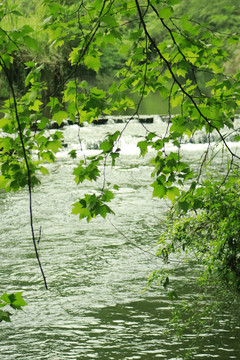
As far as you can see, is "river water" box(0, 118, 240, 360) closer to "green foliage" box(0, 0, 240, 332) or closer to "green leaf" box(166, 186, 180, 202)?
"green foliage" box(0, 0, 240, 332)

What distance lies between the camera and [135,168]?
34.9 ft

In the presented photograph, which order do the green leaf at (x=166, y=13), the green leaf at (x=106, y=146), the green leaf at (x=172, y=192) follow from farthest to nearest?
the green leaf at (x=172, y=192) < the green leaf at (x=106, y=146) < the green leaf at (x=166, y=13)

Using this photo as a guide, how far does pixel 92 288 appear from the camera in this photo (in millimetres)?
5273

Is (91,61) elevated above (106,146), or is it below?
above

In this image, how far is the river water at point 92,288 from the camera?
13.5 ft

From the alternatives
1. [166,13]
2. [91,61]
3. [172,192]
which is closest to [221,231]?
[172,192]

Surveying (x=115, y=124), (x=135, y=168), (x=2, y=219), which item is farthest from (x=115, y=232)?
(x=115, y=124)

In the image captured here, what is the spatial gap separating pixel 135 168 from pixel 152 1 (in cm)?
813

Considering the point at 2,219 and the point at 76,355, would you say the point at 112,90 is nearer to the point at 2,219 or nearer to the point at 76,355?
the point at 76,355

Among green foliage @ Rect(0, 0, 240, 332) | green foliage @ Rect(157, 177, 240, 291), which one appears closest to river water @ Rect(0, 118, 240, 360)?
green foliage @ Rect(157, 177, 240, 291)

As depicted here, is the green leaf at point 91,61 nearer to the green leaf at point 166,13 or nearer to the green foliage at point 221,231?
the green leaf at point 166,13

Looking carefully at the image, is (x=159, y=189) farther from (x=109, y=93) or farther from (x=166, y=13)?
(x=166, y=13)

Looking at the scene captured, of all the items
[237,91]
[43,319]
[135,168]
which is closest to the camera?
[237,91]

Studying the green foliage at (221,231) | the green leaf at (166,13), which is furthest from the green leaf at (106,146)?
the green foliage at (221,231)
